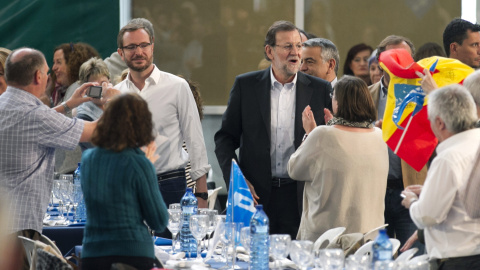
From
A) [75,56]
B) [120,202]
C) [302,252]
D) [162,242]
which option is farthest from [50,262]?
[75,56]

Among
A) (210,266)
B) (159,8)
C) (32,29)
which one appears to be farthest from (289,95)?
(32,29)

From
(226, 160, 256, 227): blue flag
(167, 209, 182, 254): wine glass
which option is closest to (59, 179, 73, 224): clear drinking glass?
(167, 209, 182, 254): wine glass

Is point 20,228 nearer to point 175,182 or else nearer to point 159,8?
point 175,182

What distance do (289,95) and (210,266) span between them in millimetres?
1705

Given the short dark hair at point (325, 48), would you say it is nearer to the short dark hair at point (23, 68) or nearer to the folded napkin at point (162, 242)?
the folded napkin at point (162, 242)

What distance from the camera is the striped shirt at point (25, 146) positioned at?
4.05m

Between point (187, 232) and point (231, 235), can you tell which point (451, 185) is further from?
point (187, 232)

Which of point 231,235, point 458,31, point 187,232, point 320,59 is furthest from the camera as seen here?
point 320,59

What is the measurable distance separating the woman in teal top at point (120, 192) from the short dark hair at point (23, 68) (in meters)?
1.02

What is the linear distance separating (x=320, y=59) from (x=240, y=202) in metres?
2.26

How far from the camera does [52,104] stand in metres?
7.37

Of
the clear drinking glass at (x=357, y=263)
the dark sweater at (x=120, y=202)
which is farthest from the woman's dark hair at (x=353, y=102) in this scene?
the dark sweater at (x=120, y=202)

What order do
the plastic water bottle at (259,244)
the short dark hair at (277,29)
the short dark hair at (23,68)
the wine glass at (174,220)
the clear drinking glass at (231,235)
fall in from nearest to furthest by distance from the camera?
the plastic water bottle at (259,244) < the clear drinking glass at (231,235) < the wine glass at (174,220) < the short dark hair at (23,68) < the short dark hair at (277,29)

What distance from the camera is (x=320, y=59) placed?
5.88 m
